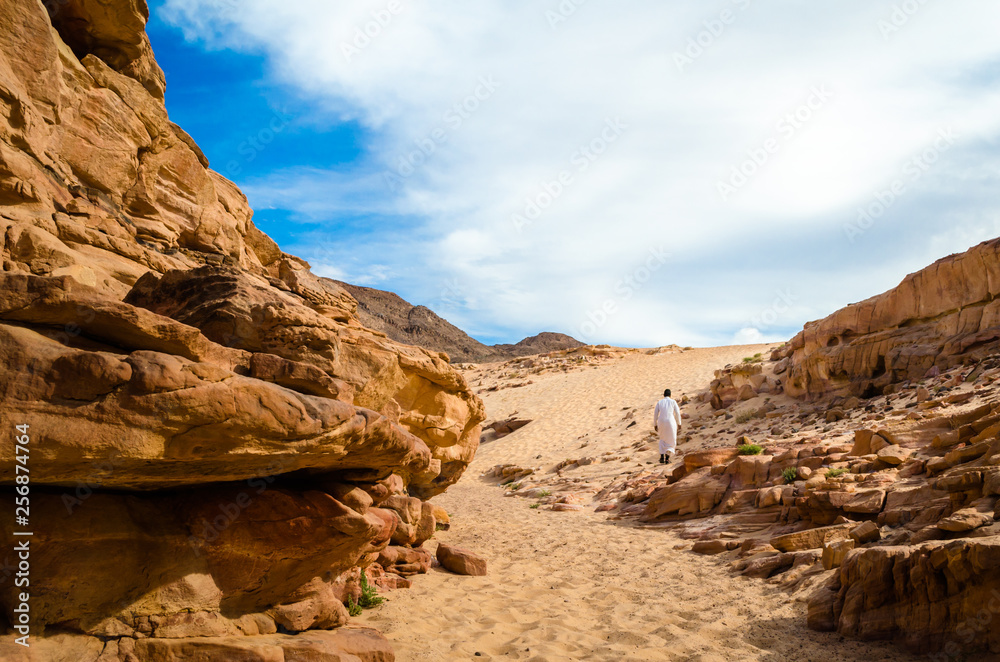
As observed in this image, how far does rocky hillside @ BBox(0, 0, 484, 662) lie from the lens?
3066 millimetres

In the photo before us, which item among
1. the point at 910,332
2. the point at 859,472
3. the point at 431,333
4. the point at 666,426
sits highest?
the point at 431,333

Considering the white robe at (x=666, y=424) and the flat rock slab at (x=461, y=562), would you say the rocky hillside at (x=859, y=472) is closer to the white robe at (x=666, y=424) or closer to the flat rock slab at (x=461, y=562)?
the white robe at (x=666, y=424)

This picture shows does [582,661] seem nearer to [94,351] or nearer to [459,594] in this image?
[459,594]

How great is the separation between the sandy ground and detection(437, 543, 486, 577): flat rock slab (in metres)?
0.17

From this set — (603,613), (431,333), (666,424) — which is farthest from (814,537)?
(431,333)

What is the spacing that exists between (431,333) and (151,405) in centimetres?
7049

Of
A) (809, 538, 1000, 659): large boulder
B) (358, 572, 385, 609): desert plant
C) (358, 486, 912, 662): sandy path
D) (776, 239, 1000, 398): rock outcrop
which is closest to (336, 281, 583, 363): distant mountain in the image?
(776, 239, 1000, 398): rock outcrop

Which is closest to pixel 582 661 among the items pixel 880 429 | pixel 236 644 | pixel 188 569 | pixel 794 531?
pixel 236 644

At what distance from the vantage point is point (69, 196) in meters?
5.30

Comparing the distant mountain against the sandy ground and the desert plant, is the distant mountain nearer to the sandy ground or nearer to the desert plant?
the sandy ground

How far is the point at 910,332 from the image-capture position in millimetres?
15594

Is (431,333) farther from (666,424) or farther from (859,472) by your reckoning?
(859,472)

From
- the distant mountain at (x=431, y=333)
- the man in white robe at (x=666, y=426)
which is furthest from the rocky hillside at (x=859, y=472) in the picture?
the distant mountain at (x=431, y=333)

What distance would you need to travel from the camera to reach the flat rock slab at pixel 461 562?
7.43 metres
